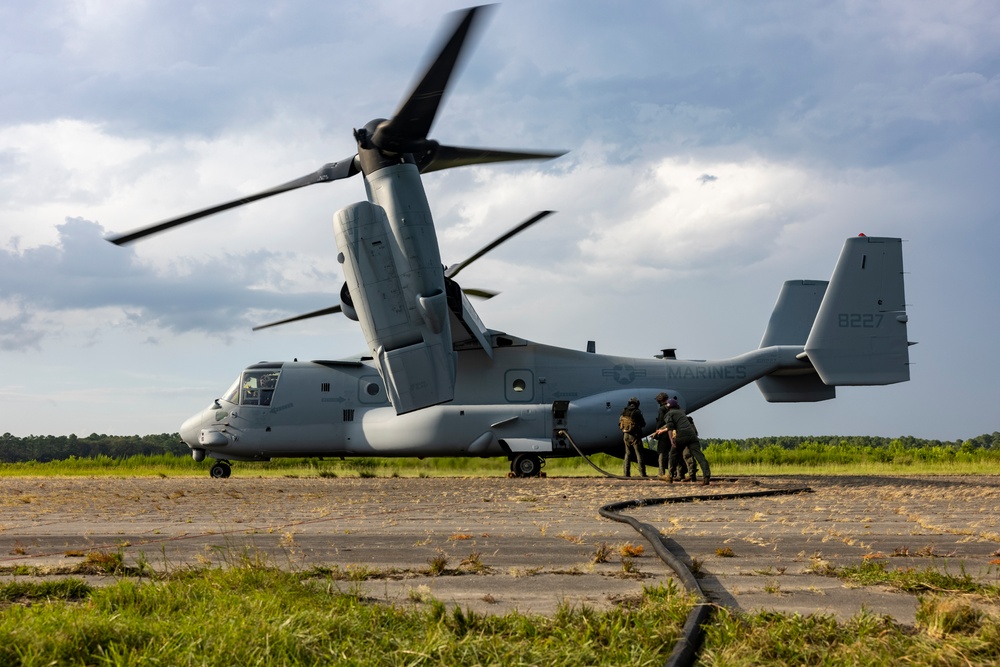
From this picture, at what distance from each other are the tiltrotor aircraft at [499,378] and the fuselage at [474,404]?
3 centimetres

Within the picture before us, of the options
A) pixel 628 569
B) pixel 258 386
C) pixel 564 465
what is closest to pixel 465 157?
pixel 258 386

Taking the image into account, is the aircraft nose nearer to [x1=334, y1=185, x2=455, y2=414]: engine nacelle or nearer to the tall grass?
the tall grass

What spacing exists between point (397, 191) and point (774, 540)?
1033cm

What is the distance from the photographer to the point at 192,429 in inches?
828

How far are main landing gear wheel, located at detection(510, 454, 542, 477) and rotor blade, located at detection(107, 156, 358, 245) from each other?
7.99 metres

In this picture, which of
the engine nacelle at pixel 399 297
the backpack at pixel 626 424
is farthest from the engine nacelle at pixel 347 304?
the backpack at pixel 626 424

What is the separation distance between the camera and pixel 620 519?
25.0 ft

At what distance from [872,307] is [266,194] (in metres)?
14.0

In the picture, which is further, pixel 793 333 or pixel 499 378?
pixel 793 333

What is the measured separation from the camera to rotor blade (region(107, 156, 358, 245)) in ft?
47.0

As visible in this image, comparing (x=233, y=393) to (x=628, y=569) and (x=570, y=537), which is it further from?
(x=628, y=569)

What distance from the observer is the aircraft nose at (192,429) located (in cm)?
2097

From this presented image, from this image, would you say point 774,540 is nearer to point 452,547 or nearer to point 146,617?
point 452,547

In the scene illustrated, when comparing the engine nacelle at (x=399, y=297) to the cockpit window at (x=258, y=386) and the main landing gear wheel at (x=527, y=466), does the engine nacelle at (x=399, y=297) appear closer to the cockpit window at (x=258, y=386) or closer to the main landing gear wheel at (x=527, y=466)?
the main landing gear wheel at (x=527, y=466)
